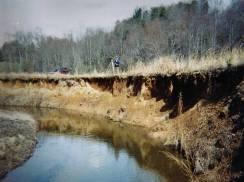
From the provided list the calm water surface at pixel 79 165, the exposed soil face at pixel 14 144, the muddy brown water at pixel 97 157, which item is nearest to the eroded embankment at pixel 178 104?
the muddy brown water at pixel 97 157

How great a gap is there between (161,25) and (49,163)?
5798 cm

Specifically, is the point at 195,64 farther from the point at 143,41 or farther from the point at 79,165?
the point at 143,41

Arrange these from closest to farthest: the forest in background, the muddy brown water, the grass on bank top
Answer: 1. the muddy brown water
2. the grass on bank top
3. the forest in background

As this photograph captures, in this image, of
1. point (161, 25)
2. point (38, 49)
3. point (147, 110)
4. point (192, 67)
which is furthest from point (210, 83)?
point (38, 49)

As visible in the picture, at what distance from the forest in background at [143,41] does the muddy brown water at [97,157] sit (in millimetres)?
17787

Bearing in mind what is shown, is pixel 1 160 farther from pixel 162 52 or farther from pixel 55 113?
pixel 162 52

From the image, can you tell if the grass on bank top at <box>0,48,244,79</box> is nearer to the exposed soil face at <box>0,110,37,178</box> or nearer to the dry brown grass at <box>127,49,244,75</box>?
the dry brown grass at <box>127,49,244,75</box>

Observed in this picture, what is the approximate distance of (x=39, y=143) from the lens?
18.4 metres

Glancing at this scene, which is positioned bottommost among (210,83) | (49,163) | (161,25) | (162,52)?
(49,163)

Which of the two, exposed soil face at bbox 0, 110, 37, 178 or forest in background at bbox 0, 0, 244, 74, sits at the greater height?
forest in background at bbox 0, 0, 244, 74

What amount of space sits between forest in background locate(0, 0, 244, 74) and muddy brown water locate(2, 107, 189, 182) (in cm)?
1779

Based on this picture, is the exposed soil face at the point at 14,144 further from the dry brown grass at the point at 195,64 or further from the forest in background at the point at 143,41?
the forest in background at the point at 143,41

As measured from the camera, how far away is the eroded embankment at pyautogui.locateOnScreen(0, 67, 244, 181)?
1173 cm

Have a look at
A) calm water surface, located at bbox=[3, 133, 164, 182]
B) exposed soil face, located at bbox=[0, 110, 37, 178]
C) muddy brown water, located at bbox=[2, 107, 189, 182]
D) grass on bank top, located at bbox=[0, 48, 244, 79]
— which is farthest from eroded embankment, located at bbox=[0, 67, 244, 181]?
exposed soil face, located at bbox=[0, 110, 37, 178]
